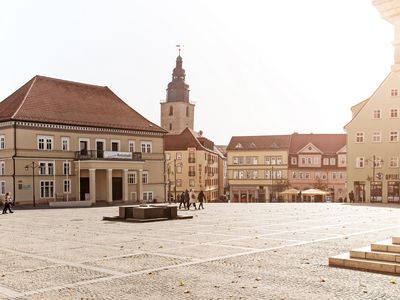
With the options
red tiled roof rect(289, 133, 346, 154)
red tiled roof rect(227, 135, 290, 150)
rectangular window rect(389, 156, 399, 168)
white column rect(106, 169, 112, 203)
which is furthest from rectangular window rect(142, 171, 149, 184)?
red tiled roof rect(289, 133, 346, 154)

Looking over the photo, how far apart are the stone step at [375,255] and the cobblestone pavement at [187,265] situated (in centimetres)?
85

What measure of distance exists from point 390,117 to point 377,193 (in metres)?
9.16

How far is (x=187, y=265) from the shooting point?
45.8 feet

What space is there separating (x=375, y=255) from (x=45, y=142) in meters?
47.0

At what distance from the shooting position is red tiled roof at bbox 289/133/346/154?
94081mm

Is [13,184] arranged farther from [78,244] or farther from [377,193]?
[377,193]

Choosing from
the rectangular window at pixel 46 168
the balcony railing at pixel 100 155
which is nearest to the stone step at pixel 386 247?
the balcony railing at pixel 100 155

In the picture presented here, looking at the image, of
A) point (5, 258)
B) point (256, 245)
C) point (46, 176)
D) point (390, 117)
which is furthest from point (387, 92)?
point (5, 258)

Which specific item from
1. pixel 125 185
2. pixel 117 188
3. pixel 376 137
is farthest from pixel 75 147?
pixel 376 137

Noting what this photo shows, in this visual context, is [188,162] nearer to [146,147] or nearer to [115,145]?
[146,147]

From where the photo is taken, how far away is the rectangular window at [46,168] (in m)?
55.5

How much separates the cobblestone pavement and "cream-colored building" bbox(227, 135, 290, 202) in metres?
70.6

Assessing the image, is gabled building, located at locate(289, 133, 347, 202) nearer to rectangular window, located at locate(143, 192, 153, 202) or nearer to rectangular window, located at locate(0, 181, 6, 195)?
rectangular window, located at locate(143, 192, 153, 202)

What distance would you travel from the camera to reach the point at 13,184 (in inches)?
2084
